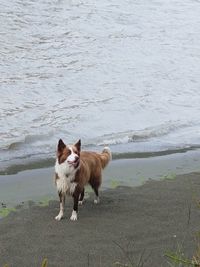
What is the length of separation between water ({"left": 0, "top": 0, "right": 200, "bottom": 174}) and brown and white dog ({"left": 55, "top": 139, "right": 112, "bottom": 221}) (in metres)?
2.30

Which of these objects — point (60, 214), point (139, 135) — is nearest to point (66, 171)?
point (60, 214)

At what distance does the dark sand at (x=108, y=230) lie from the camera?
5789 millimetres

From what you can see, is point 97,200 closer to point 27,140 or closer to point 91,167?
point 91,167

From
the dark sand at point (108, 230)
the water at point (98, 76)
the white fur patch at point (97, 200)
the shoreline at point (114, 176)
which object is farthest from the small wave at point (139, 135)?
the white fur patch at point (97, 200)

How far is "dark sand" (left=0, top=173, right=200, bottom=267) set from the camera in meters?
5.79

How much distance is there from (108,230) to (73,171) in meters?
0.86

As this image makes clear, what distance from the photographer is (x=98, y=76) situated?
50.4 feet

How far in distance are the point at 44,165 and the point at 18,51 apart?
26.6ft

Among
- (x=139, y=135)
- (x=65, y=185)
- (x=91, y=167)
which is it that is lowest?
(x=139, y=135)

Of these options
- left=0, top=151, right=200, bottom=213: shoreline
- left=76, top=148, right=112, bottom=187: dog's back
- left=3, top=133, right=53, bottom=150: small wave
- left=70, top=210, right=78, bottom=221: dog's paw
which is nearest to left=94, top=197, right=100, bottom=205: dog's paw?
left=76, top=148, right=112, bottom=187: dog's back

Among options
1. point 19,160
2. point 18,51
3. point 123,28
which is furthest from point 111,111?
point 123,28

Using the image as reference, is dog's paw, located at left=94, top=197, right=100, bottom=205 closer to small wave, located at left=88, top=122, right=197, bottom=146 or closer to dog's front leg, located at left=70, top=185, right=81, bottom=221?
dog's front leg, located at left=70, top=185, right=81, bottom=221

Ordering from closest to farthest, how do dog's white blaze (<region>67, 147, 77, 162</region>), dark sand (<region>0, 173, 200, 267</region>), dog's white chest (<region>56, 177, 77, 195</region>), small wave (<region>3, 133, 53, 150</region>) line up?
dark sand (<region>0, 173, 200, 267</region>) < dog's white blaze (<region>67, 147, 77, 162</region>) < dog's white chest (<region>56, 177, 77, 195</region>) < small wave (<region>3, 133, 53, 150</region>)

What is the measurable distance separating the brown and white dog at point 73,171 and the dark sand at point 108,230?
29 cm
